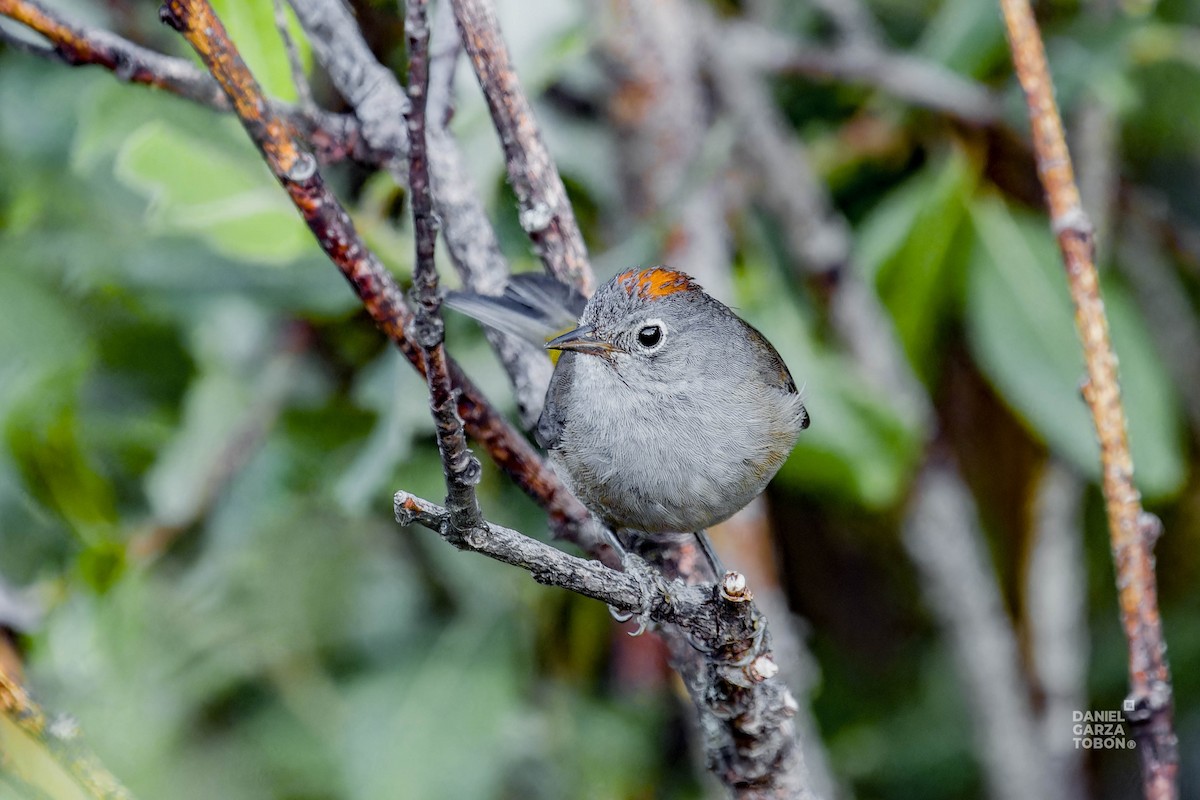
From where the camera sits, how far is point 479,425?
131 centimetres

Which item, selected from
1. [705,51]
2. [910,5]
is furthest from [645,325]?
[910,5]

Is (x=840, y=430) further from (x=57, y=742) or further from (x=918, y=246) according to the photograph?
(x=57, y=742)

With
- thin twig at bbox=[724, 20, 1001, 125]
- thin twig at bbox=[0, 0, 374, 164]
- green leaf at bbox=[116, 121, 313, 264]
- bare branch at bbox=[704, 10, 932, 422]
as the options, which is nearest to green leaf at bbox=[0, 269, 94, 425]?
green leaf at bbox=[116, 121, 313, 264]

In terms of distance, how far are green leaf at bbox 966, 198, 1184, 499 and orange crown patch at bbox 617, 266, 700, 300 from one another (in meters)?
0.93

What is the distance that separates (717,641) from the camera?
1230 mm

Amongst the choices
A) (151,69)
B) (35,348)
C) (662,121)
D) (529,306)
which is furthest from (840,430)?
(35,348)

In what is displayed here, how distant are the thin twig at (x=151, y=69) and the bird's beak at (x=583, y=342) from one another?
1.19 feet

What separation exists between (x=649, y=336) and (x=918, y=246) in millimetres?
887

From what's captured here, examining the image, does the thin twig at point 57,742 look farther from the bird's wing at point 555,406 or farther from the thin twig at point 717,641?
the bird's wing at point 555,406

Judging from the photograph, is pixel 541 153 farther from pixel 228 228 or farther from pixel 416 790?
pixel 416 790

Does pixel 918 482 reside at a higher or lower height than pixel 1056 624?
higher

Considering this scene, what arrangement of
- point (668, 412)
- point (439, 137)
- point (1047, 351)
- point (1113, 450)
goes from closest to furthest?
1. point (1113, 450)
2. point (439, 137)
3. point (668, 412)
4. point (1047, 351)

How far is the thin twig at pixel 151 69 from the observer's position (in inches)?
49.6

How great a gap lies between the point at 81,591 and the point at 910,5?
237cm
